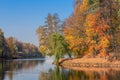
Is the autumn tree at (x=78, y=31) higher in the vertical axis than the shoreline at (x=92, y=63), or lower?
higher

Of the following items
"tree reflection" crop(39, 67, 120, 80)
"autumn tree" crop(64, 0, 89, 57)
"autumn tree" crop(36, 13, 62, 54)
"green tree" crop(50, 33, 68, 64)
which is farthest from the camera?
"autumn tree" crop(36, 13, 62, 54)

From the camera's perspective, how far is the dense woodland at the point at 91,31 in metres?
64.8

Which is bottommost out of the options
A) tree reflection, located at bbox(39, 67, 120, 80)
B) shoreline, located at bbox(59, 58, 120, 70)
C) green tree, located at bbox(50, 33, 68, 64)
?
tree reflection, located at bbox(39, 67, 120, 80)

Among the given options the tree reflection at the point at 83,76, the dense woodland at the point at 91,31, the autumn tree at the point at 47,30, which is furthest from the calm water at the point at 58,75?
the autumn tree at the point at 47,30

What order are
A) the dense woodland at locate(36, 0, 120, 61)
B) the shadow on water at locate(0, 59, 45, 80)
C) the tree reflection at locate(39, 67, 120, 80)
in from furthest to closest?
the dense woodland at locate(36, 0, 120, 61) < the shadow on water at locate(0, 59, 45, 80) < the tree reflection at locate(39, 67, 120, 80)

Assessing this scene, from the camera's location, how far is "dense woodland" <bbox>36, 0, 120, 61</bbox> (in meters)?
64.8

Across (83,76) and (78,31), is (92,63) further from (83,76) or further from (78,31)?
(83,76)

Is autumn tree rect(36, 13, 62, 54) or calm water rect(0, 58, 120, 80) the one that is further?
autumn tree rect(36, 13, 62, 54)

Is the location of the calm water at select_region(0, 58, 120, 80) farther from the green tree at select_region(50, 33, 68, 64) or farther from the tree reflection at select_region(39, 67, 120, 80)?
the green tree at select_region(50, 33, 68, 64)

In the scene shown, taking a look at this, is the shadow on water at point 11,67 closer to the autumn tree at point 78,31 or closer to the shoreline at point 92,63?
the shoreline at point 92,63

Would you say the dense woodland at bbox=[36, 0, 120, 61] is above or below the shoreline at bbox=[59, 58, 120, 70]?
above

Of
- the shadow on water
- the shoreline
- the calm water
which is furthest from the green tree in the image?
the calm water

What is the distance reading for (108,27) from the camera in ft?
211

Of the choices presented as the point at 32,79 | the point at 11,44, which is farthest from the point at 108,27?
the point at 11,44
